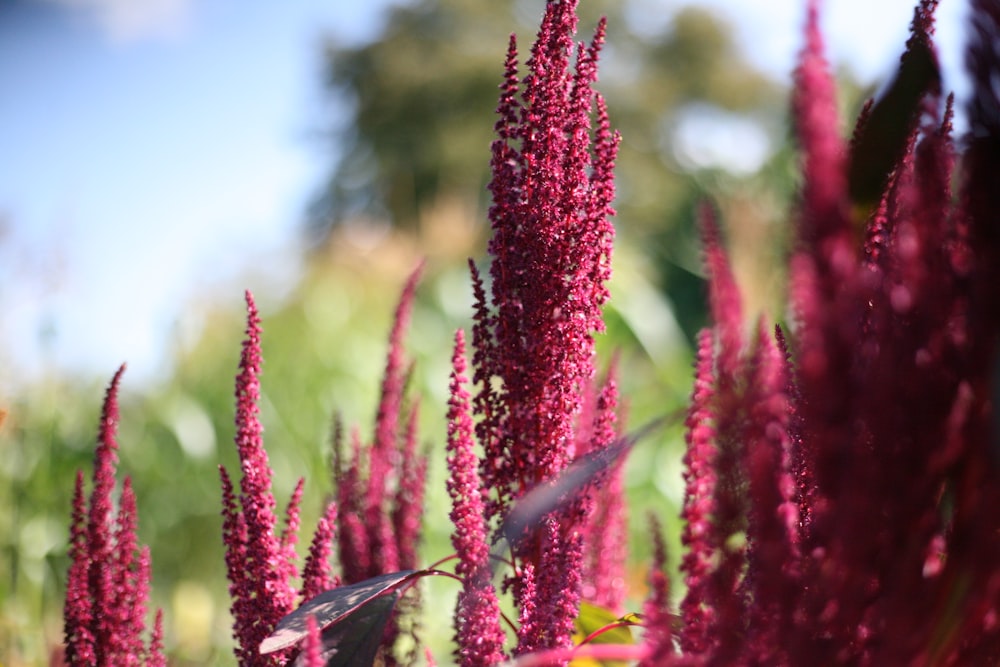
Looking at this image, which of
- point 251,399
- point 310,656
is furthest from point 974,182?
point 251,399

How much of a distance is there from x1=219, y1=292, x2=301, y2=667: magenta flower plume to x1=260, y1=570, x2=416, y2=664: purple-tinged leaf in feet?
0.26

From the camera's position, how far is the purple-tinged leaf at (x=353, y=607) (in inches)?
23.2

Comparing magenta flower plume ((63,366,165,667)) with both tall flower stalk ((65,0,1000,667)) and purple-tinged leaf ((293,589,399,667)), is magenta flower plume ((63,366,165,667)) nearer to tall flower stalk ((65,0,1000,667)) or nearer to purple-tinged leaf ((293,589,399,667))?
tall flower stalk ((65,0,1000,667))

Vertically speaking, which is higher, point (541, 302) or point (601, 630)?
point (541, 302)

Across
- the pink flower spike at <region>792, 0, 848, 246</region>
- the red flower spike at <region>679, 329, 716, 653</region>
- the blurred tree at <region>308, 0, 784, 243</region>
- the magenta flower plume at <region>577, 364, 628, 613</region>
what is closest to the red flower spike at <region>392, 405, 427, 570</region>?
the magenta flower plume at <region>577, 364, 628, 613</region>

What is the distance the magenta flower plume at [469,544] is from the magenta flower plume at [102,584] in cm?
31

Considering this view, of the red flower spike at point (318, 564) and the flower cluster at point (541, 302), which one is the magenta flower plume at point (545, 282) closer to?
the flower cluster at point (541, 302)

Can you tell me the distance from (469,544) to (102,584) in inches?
14.9

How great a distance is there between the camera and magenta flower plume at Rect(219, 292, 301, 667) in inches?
26.8

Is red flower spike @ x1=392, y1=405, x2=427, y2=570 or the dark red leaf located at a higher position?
red flower spike @ x1=392, y1=405, x2=427, y2=570

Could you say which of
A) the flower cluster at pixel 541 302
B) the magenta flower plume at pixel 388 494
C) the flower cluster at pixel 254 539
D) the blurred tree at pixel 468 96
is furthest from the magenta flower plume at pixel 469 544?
the blurred tree at pixel 468 96

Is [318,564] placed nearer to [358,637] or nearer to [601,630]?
[358,637]

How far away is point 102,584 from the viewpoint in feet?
2.65

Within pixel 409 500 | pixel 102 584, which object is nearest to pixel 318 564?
pixel 102 584
